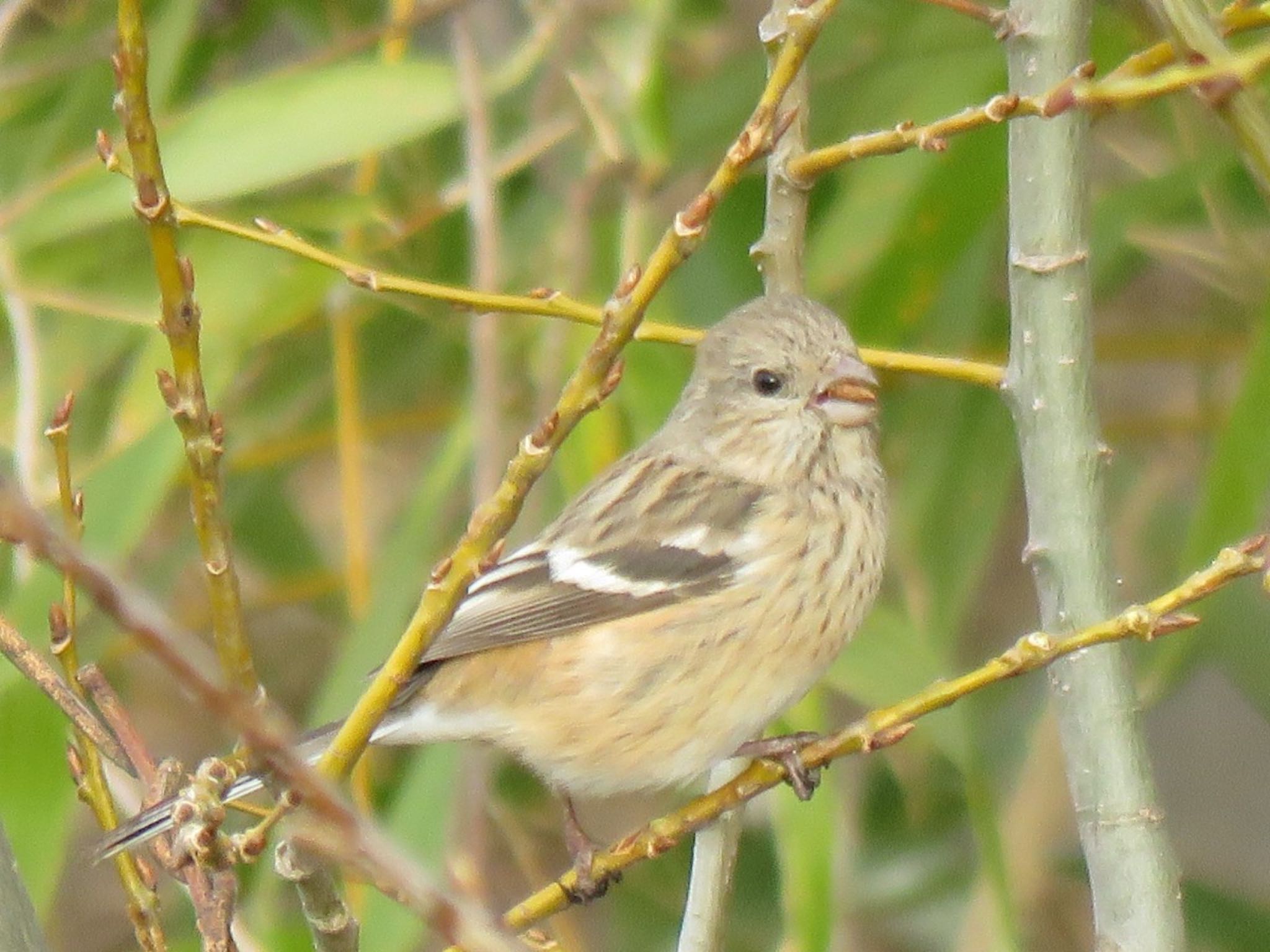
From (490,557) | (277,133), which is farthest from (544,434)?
(277,133)

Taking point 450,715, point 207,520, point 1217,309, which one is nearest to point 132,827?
point 207,520

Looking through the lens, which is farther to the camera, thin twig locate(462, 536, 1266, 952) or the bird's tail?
the bird's tail

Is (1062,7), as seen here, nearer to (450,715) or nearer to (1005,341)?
(450,715)

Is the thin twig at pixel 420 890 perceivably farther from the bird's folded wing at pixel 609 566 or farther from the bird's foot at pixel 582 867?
the bird's folded wing at pixel 609 566

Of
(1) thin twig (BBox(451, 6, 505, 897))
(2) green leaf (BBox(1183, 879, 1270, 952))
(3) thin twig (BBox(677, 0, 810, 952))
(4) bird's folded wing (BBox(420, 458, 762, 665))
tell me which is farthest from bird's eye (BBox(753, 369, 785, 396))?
(2) green leaf (BBox(1183, 879, 1270, 952))

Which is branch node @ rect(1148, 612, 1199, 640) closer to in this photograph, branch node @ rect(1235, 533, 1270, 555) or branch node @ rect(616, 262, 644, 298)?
branch node @ rect(1235, 533, 1270, 555)

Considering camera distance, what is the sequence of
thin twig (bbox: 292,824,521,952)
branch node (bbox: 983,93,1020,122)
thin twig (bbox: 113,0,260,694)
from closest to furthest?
1. thin twig (bbox: 292,824,521,952)
2. thin twig (bbox: 113,0,260,694)
3. branch node (bbox: 983,93,1020,122)
